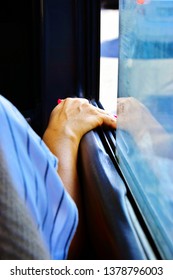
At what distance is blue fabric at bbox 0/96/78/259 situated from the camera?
63 cm

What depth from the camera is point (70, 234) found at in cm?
75

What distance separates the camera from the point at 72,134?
47.8 inches

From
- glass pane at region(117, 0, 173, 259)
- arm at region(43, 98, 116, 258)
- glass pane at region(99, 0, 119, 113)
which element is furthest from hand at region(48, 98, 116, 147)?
glass pane at region(99, 0, 119, 113)

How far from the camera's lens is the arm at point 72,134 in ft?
3.43

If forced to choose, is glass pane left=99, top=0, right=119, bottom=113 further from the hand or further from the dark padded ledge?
the dark padded ledge

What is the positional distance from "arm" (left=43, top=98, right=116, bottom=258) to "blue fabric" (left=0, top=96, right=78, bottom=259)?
0.74 ft

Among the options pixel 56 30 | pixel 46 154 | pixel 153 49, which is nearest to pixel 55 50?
pixel 56 30

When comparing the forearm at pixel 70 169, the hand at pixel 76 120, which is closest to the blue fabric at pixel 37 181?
the forearm at pixel 70 169

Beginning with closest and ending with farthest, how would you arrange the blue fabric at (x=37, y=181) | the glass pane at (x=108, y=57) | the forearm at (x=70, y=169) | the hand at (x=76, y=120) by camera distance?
1. the blue fabric at (x=37, y=181)
2. the forearm at (x=70, y=169)
3. the hand at (x=76, y=120)
4. the glass pane at (x=108, y=57)

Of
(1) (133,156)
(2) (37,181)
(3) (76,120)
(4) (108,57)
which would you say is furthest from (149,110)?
(4) (108,57)

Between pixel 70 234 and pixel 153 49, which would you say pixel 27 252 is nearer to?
pixel 70 234

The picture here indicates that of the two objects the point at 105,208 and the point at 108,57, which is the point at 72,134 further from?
the point at 108,57

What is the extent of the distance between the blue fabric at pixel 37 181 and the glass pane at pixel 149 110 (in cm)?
18

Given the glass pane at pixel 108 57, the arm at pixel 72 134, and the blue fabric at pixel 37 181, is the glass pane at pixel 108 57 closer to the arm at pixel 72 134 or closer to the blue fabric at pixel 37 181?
the arm at pixel 72 134
